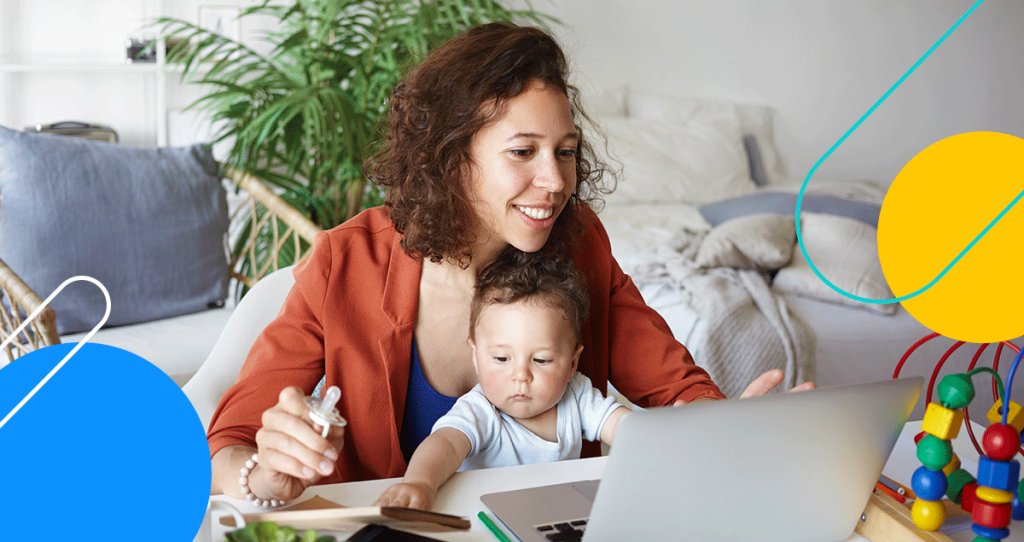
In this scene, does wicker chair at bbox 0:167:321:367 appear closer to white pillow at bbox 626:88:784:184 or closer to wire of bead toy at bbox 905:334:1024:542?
wire of bead toy at bbox 905:334:1024:542

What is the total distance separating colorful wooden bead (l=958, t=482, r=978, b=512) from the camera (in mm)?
747

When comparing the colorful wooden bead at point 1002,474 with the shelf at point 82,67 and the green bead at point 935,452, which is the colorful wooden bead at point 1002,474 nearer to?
the green bead at point 935,452

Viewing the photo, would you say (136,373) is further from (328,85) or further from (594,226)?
(328,85)

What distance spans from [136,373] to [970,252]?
68 cm

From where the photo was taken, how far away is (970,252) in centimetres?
70

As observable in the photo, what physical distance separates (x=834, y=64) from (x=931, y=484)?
393 centimetres

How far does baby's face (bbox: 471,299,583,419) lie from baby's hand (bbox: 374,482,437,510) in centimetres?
26

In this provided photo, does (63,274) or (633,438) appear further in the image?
(63,274)

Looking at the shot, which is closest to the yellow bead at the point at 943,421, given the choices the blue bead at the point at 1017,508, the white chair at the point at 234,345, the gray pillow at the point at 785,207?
the blue bead at the point at 1017,508

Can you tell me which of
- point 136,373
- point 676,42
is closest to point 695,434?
point 136,373

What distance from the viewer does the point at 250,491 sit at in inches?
32.1

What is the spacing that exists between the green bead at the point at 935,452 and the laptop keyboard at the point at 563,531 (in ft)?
1.09

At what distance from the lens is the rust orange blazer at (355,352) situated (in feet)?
3.45

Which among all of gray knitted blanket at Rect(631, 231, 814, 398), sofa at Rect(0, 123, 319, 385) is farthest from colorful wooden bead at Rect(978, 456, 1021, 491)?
sofa at Rect(0, 123, 319, 385)
